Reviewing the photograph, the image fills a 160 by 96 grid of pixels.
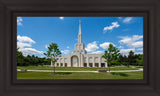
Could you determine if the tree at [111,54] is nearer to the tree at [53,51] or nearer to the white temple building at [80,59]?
the tree at [53,51]

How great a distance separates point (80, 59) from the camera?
682 inches

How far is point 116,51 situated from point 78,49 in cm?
1310

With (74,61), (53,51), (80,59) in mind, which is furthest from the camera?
(74,61)

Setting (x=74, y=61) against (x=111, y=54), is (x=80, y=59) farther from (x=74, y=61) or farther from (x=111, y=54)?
(x=111, y=54)

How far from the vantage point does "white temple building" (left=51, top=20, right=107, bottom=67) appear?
16.9 meters

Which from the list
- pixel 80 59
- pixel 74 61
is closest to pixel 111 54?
pixel 80 59

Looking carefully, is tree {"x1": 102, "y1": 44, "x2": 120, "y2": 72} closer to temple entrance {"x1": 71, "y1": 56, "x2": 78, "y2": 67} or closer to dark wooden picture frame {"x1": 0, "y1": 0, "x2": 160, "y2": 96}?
dark wooden picture frame {"x1": 0, "y1": 0, "x2": 160, "y2": 96}
